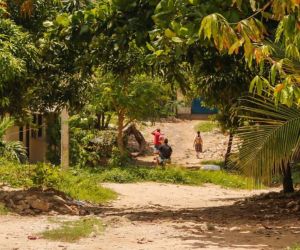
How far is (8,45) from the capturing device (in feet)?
31.2

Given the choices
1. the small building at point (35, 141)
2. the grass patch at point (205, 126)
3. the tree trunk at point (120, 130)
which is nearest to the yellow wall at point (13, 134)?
the small building at point (35, 141)

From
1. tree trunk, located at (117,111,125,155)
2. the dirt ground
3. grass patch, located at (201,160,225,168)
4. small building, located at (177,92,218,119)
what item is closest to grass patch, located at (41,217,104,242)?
the dirt ground

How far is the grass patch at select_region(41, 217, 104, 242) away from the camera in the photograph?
747 cm

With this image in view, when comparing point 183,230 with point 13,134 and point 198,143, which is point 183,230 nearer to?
point 13,134

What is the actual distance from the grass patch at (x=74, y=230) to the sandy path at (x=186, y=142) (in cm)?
1742

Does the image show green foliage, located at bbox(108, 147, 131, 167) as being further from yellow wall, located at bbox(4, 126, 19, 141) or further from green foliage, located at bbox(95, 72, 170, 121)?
yellow wall, located at bbox(4, 126, 19, 141)

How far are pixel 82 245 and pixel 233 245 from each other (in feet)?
5.66

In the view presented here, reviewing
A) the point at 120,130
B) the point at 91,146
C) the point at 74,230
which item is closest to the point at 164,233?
the point at 74,230

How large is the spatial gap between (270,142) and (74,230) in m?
2.76

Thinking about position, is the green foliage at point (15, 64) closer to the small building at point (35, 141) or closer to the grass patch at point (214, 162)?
the small building at point (35, 141)

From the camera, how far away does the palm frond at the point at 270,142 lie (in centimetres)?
782

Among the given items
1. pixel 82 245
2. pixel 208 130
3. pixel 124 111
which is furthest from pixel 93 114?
pixel 82 245

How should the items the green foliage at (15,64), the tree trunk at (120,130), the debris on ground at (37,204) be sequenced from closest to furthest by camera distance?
the green foliage at (15,64) < the debris on ground at (37,204) < the tree trunk at (120,130)

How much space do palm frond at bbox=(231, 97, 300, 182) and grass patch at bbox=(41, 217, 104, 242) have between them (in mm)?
2136
